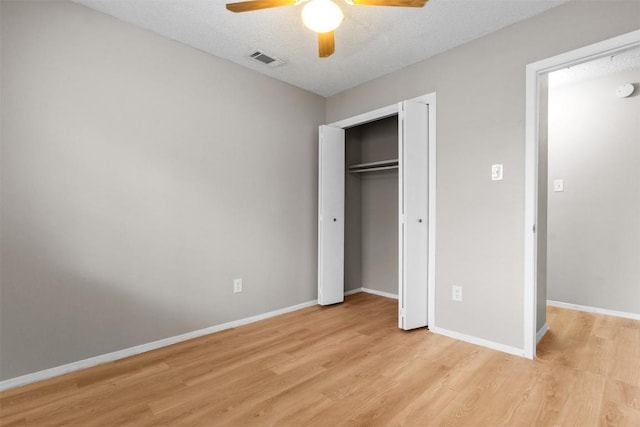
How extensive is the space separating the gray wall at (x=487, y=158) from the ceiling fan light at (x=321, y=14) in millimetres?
1444

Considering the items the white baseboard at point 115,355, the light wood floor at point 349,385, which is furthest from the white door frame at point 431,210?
the white baseboard at point 115,355

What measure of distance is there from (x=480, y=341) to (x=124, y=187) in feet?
9.98

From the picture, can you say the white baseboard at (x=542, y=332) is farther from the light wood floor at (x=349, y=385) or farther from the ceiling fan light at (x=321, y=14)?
the ceiling fan light at (x=321, y=14)

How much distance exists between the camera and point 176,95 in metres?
2.62

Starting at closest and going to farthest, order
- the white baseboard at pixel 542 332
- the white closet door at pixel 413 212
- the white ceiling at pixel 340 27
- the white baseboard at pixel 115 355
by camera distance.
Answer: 1. the white baseboard at pixel 115 355
2. the white ceiling at pixel 340 27
3. the white baseboard at pixel 542 332
4. the white closet door at pixel 413 212

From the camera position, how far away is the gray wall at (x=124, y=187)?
6.42 ft

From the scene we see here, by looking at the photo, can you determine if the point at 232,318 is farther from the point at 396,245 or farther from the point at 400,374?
the point at 396,245

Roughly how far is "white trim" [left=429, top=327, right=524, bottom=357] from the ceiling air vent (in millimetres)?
2857

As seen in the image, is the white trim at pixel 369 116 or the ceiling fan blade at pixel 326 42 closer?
the ceiling fan blade at pixel 326 42

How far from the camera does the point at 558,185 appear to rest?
11.7 ft

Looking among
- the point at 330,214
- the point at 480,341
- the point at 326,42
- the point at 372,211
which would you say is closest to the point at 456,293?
the point at 480,341

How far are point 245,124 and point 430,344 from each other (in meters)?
2.60

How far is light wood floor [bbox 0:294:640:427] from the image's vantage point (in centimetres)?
165

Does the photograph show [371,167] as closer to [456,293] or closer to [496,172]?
[496,172]
